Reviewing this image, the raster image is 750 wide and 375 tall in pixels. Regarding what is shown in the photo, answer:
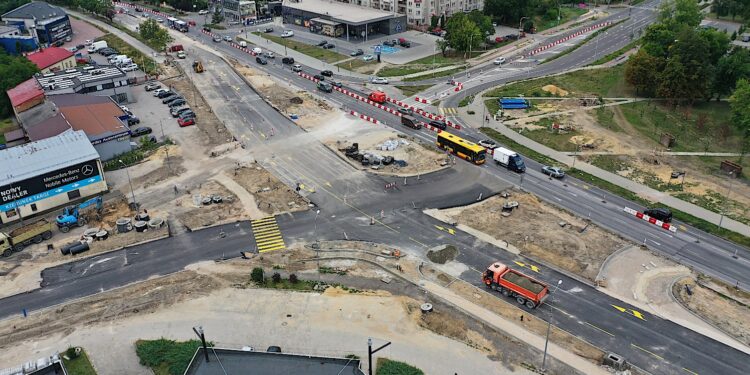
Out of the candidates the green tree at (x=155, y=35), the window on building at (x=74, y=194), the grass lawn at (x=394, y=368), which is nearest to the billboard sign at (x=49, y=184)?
the window on building at (x=74, y=194)

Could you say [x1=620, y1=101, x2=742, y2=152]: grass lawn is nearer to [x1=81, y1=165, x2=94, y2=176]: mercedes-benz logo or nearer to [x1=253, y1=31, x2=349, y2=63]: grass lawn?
[x1=253, y1=31, x2=349, y2=63]: grass lawn

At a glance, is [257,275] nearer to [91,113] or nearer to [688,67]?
[91,113]

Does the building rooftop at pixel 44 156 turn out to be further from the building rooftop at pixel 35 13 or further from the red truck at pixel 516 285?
the building rooftop at pixel 35 13

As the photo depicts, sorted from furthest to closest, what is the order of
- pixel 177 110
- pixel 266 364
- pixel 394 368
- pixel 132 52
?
pixel 132 52, pixel 177 110, pixel 394 368, pixel 266 364

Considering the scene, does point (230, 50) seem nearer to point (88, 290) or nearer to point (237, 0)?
point (237, 0)

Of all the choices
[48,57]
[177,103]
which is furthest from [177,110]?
[48,57]

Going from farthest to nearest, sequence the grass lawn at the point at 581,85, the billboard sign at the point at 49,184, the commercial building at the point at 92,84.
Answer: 1. the grass lawn at the point at 581,85
2. the commercial building at the point at 92,84
3. the billboard sign at the point at 49,184
